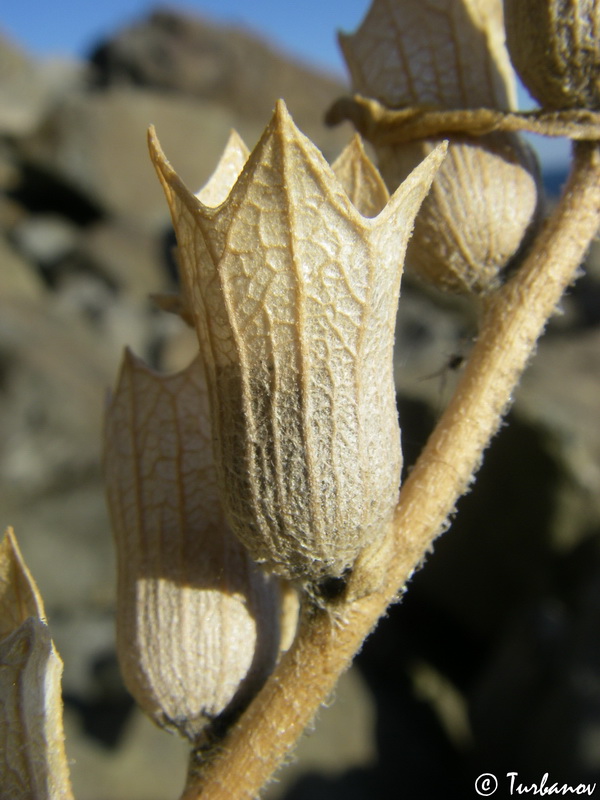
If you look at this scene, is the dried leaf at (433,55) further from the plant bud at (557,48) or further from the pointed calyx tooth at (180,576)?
the pointed calyx tooth at (180,576)

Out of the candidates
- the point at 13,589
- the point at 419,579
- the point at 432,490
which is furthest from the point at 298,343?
the point at 419,579

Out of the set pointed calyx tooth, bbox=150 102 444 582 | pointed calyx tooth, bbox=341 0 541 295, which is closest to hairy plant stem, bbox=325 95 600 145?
pointed calyx tooth, bbox=341 0 541 295

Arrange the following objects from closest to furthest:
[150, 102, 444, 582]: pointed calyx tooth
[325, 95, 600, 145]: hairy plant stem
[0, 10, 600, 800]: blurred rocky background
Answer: [150, 102, 444, 582]: pointed calyx tooth
[325, 95, 600, 145]: hairy plant stem
[0, 10, 600, 800]: blurred rocky background

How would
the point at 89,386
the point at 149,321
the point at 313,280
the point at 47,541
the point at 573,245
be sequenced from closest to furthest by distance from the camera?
the point at 313,280
the point at 573,245
the point at 47,541
the point at 89,386
the point at 149,321

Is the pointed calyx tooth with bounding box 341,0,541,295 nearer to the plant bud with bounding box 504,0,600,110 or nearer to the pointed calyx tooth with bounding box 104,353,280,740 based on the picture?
the plant bud with bounding box 504,0,600,110

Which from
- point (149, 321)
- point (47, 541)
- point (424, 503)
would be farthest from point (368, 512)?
point (149, 321)

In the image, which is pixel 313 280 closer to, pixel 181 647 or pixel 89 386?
pixel 181 647

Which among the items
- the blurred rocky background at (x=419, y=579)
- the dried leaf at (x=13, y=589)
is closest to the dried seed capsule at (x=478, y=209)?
the blurred rocky background at (x=419, y=579)
